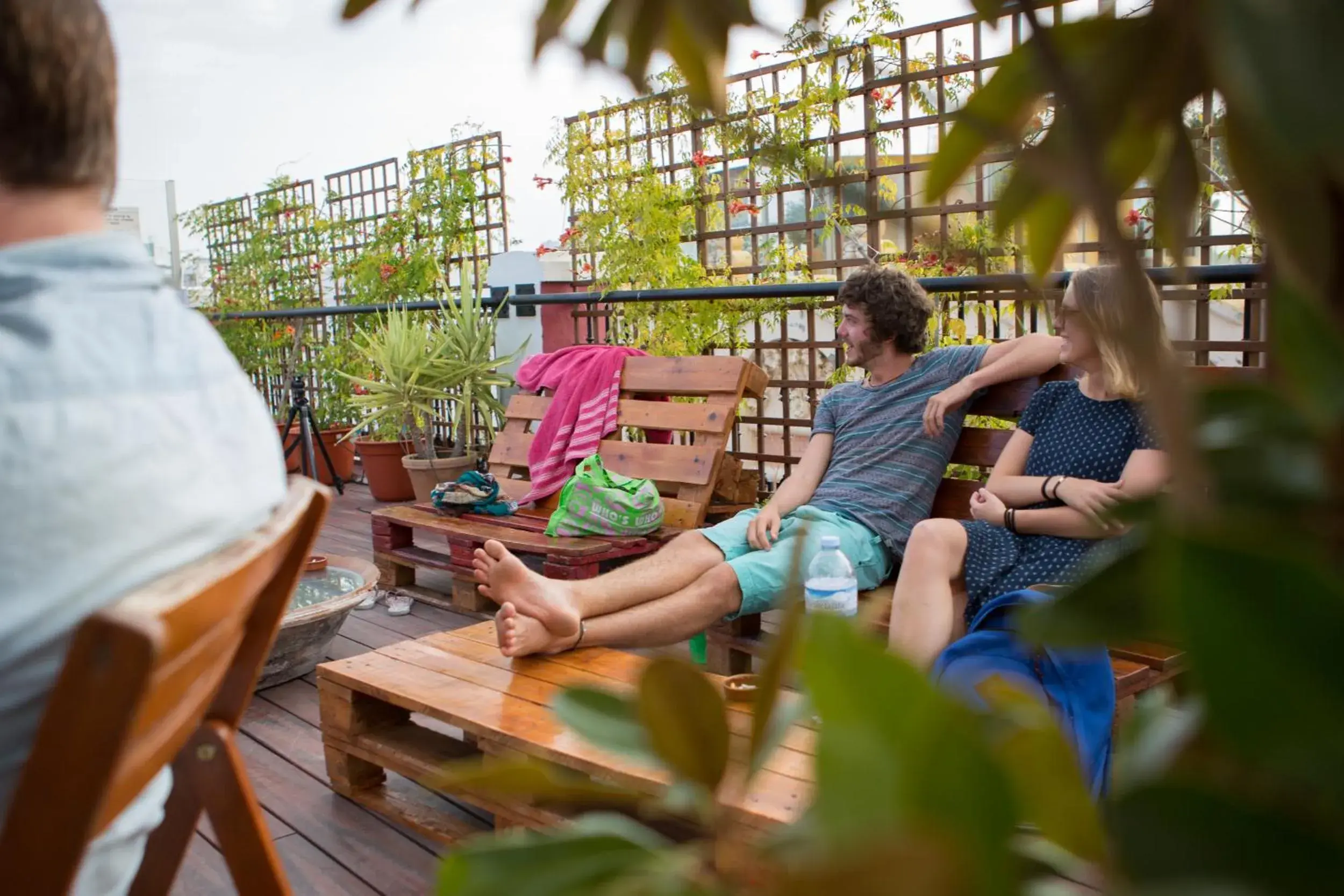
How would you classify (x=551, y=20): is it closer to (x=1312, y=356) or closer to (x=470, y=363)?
(x=1312, y=356)

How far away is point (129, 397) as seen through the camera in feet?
2.92

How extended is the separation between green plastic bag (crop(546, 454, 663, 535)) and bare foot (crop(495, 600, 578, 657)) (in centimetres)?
130

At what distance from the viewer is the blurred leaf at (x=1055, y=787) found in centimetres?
25

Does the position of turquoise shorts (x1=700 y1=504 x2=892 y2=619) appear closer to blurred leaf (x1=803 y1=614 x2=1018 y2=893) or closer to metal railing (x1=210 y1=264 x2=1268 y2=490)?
metal railing (x1=210 y1=264 x2=1268 y2=490)

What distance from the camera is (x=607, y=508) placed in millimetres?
3568

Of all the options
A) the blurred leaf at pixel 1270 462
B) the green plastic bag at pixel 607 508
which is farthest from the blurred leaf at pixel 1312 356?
the green plastic bag at pixel 607 508

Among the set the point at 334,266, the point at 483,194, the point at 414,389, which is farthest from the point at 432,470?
the point at 334,266

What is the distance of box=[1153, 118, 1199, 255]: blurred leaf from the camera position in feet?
1.04

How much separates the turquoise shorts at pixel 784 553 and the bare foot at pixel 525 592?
59cm

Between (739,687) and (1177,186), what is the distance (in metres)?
1.62

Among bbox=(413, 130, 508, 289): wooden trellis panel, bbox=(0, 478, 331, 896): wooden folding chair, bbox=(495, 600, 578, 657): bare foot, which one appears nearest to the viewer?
bbox=(0, 478, 331, 896): wooden folding chair

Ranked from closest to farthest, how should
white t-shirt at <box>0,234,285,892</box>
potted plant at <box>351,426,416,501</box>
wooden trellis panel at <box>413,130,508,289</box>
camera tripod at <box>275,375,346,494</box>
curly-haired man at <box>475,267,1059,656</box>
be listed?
1. white t-shirt at <box>0,234,285,892</box>
2. curly-haired man at <box>475,267,1059,656</box>
3. potted plant at <box>351,426,416,501</box>
4. camera tripod at <box>275,375,346,494</box>
5. wooden trellis panel at <box>413,130,508,289</box>

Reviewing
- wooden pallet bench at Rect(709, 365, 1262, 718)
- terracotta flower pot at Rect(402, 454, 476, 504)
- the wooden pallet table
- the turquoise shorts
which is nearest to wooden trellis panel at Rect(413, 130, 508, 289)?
terracotta flower pot at Rect(402, 454, 476, 504)

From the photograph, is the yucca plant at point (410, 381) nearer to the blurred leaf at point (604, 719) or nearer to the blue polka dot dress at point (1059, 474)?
the blue polka dot dress at point (1059, 474)
